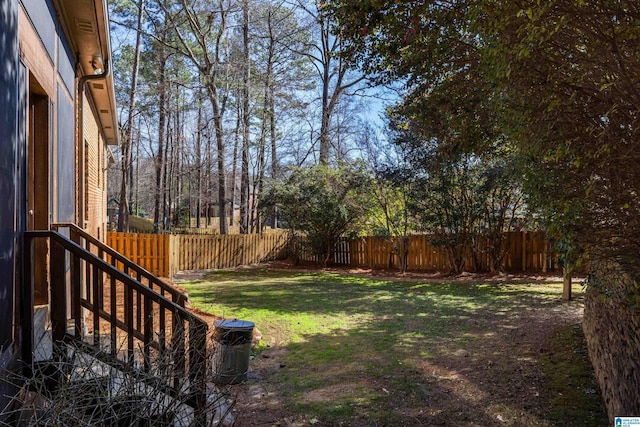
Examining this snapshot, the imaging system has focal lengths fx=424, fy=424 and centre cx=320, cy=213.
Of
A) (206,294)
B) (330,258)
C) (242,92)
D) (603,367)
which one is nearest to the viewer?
(603,367)

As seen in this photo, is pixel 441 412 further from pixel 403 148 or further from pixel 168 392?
pixel 403 148

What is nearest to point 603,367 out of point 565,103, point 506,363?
point 506,363

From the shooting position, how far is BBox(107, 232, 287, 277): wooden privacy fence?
39.7 ft

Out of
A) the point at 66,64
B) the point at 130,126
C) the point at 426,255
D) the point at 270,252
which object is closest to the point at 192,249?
the point at 270,252

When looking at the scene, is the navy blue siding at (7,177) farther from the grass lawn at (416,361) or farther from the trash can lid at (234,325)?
the trash can lid at (234,325)

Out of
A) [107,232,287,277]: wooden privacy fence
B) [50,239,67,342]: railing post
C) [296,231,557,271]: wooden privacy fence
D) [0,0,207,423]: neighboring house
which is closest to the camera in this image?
[0,0,207,423]: neighboring house

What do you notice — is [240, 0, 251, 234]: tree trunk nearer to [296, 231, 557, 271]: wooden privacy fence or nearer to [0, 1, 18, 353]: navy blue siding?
[296, 231, 557, 271]: wooden privacy fence

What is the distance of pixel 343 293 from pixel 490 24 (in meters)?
8.38

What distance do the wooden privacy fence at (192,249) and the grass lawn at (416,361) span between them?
3.17 m

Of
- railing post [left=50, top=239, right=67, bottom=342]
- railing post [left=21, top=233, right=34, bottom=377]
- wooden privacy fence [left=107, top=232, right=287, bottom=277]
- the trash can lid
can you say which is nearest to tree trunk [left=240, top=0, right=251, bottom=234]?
wooden privacy fence [left=107, top=232, right=287, bottom=277]

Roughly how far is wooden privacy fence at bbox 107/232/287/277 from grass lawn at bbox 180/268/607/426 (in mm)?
3172

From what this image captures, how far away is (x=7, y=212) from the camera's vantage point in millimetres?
2539

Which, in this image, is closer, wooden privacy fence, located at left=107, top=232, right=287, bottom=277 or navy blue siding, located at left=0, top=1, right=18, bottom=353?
navy blue siding, located at left=0, top=1, right=18, bottom=353

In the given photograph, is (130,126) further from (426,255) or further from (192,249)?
(426,255)
